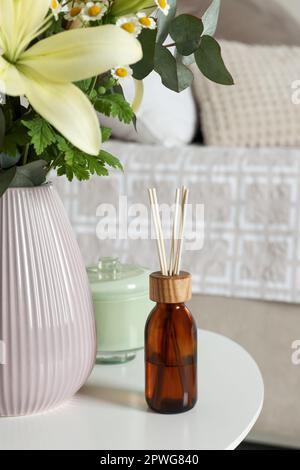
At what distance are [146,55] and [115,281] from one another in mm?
284

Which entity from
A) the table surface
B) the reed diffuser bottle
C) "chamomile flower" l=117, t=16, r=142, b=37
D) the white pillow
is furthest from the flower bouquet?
the white pillow

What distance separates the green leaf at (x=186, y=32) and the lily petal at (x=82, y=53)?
0.16 metres

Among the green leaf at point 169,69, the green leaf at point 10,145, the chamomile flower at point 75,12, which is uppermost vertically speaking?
the chamomile flower at point 75,12

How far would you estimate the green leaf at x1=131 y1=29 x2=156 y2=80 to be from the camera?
72 cm

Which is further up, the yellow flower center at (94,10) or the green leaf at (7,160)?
the yellow flower center at (94,10)

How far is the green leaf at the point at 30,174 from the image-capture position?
0.71 metres

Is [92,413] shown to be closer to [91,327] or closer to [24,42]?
[91,327]

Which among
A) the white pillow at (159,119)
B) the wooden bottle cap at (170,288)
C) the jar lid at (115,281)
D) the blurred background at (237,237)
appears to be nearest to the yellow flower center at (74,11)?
the wooden bottle cap at (170,288)

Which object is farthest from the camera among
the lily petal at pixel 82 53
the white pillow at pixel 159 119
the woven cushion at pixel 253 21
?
the woven cushion at pixel 253 21

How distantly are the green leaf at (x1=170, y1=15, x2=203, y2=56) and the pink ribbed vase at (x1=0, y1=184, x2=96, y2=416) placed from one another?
0.61 ft

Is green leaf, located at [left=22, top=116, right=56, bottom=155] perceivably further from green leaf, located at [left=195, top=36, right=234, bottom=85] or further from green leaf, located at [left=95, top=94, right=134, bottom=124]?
green leaf, located at [left=195, top=36, right=234, bottom=85]

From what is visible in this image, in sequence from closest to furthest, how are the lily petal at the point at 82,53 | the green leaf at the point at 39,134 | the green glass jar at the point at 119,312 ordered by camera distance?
the lily petal at the point at 82,53 < the green leaf at the point at 39,134 < the green glass jar at the point at 119,312

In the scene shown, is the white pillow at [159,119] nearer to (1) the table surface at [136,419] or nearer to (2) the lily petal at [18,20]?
(1) the table surface at [136,419]

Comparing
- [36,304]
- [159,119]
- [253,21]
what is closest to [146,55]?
[36,304]
